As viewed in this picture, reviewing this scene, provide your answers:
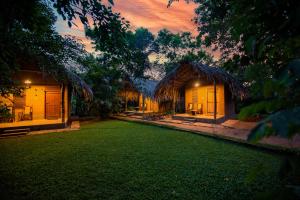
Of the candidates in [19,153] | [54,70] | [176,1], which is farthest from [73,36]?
[19,153]

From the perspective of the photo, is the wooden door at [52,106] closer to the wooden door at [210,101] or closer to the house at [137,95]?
the house at [137,95]

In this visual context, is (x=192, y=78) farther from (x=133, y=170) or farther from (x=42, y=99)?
(x=133, y=170)

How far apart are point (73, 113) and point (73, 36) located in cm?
1181

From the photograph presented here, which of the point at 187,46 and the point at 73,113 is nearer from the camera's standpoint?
the point at 73,113

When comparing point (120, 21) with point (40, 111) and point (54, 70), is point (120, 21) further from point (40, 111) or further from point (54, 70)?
point (40, 111)

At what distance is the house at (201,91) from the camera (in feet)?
36.1

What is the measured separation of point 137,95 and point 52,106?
896 centimetres

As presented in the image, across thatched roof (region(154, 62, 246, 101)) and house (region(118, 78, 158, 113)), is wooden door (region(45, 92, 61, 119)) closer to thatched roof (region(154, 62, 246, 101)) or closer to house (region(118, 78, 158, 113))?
house (region(118, 78, 158, 113))

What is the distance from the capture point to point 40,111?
12.5 meters

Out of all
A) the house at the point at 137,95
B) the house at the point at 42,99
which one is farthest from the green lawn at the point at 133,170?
the house at the point at 137,95

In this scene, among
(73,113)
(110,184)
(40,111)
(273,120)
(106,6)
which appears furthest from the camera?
(73,113)

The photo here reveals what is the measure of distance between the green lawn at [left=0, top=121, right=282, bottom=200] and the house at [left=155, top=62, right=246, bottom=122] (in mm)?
5309

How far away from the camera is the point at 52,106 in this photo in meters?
12.9

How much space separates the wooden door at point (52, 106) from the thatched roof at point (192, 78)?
24.2 ft
